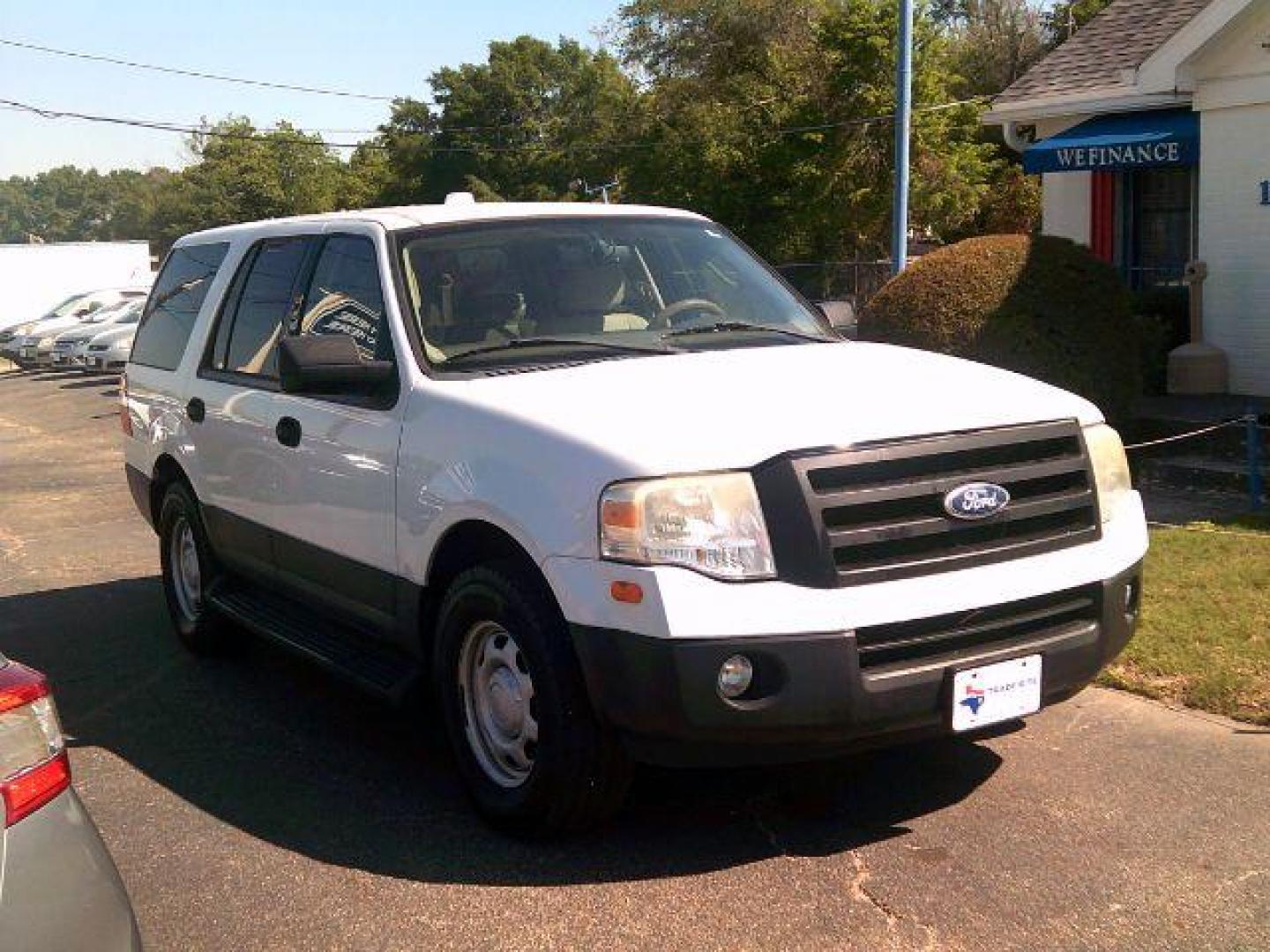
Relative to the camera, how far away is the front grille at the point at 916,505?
3760 millimetres

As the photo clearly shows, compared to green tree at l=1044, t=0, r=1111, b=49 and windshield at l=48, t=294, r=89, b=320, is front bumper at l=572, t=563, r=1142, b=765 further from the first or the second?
green tree at l=1044, t=0, r=1111, b=49

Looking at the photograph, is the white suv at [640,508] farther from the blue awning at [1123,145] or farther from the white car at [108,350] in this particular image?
the white car at [108,350]

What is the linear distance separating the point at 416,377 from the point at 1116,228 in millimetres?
12678

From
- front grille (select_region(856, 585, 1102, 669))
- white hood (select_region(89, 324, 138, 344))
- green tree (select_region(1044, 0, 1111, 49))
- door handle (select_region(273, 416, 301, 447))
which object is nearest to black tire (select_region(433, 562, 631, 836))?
front grille (select_region(856, 585, 1102, 669))

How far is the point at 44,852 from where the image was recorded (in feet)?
8.52

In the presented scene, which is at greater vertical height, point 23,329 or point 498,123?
point 498,123

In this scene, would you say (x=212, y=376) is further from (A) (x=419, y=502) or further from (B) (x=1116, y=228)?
(B) (x=1116, y=228)

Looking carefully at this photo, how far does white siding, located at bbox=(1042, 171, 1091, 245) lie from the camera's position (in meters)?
15.8

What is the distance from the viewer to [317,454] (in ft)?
17.1

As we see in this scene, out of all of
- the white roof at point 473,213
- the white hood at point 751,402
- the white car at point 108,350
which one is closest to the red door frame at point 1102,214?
the white roof at point 473,213

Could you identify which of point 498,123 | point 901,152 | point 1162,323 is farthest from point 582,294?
point 498,123

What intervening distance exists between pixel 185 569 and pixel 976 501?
4.36 m

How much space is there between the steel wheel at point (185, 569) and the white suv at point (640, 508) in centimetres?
106

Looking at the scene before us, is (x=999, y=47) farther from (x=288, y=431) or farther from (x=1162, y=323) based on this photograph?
(x=288, y=431)
